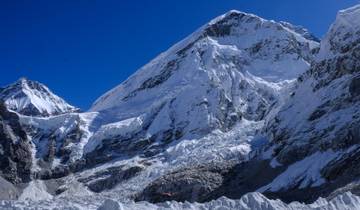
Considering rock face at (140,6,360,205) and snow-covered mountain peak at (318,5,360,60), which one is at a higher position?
snow-covered mountain peak at (318,5,360,60)

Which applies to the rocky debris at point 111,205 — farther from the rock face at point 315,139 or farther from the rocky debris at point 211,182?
the rocky debris at point 211,182

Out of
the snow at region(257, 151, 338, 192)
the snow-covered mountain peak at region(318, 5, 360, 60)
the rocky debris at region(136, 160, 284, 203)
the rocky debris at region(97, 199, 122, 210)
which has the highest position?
the snow-covered mountain peak at region(318, 5, 360, 60)

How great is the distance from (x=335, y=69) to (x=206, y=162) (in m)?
42.9

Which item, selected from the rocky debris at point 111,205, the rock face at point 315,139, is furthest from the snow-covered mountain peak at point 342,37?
the rocky debris at point 111,205

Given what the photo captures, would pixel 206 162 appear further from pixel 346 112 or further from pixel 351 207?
pixel 351 207

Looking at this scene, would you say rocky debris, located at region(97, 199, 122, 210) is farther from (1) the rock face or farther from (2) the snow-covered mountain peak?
(2) the snow-covered mountain peak

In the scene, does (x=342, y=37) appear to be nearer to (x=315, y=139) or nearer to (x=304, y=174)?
(x=315, y=139)

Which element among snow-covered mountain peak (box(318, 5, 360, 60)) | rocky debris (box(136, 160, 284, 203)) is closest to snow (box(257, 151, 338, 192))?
rocky debris (box(136, 160, 284, 203))

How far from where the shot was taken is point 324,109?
167m

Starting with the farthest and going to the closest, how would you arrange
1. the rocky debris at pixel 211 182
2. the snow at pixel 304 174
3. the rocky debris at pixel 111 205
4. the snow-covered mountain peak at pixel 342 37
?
the snow-covered mountain peak at pixel 342 37, the rocky debris at pixel 211 182, the snow at pixel 304 174, the rocky debris at pixel 111 205

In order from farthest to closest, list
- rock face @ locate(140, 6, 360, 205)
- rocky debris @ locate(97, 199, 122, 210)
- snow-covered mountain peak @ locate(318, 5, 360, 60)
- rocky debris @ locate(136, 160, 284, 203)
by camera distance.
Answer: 1. snow-covered mountain peak @ locate(318, 5, 360, 60)
2. rocky debris @ locate(136, 160, 284, 203)
3. rock face @ locate(140, 6, 360, 205)
4. rocky debris @ locate(97, 199, 122, 210)

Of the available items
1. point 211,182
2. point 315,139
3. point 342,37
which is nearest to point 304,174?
point 315,139

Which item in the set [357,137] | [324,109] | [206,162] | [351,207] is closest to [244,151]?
[206,162]

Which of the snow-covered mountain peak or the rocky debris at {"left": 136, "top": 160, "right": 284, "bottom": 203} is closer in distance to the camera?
the rocky debris at {"left": 136, "top": 160, "right": 284, "bottom": 203}
